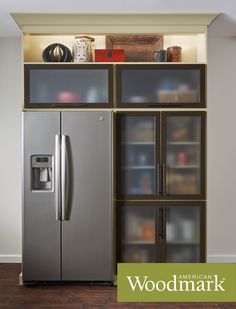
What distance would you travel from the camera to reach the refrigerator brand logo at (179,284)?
147 inches

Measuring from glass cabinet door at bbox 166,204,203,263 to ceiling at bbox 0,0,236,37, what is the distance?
5.84 ft

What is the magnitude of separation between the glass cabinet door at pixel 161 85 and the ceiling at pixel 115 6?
507 millimetres

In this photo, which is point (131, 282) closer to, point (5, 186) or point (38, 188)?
point (38, 188)

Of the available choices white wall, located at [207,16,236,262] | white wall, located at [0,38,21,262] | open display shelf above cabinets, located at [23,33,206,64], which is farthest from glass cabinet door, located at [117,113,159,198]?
white wall, located at [0,38,21,262]

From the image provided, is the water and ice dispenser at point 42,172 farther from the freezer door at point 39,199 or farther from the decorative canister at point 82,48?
the decorative canister at point 82,48

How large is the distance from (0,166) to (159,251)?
1938mm

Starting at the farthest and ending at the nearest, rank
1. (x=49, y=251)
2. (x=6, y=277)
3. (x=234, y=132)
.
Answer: (x=234, y=132) < (x=6, y=277) < (x=49, y=251)

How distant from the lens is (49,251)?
4.11 m

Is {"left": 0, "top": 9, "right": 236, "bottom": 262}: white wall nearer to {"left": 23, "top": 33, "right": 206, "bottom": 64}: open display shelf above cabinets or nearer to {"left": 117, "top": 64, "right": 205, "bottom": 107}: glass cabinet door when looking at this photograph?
{"left": 23, "top": 33, "right": 206, "bottom": 64}: open display shelf above cabinets

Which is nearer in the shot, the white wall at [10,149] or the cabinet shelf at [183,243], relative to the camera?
the cabinet shelf at [183,243]

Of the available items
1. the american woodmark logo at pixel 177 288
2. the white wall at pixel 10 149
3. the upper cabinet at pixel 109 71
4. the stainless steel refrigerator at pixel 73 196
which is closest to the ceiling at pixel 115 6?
the upper cabinet at pixel 109 71

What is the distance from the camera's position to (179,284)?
12.4ft

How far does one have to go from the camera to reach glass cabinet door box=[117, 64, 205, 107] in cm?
418

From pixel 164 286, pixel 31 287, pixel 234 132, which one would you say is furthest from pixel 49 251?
pixel 234 132
